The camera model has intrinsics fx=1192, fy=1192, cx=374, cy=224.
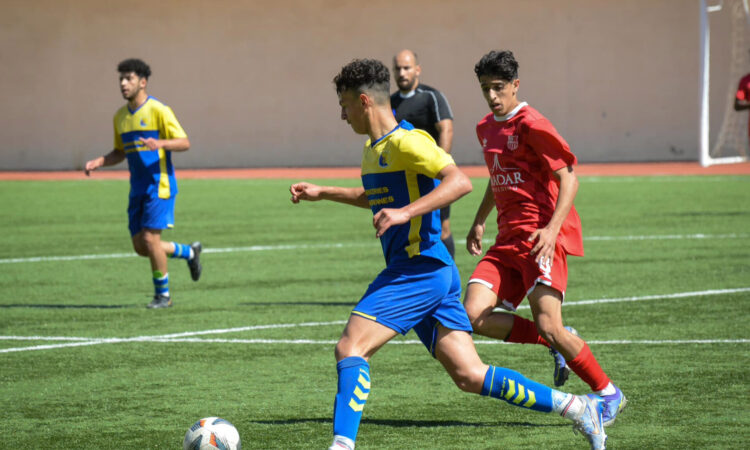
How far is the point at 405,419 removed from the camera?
243 inches

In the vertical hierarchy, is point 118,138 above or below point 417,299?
above

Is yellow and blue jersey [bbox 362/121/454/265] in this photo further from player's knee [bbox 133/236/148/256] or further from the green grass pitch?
player's knee [bbox 133/236/148/256]

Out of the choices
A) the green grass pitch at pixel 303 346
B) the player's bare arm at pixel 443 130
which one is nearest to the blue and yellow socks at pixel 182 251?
the green grass pitch at pixel 303 346

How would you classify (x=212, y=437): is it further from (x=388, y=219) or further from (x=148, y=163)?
Result: (x=148, y=163)

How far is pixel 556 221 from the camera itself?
18.9 feet

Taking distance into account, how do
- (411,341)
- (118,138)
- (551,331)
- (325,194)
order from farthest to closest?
(118,138)
(411,341)
(551,331)
(325,194)

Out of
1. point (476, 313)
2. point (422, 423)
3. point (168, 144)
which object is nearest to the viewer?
point (422, 423)

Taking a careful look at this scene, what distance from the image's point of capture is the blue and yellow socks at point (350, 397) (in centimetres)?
490

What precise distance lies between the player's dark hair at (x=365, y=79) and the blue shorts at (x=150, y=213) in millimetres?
5669

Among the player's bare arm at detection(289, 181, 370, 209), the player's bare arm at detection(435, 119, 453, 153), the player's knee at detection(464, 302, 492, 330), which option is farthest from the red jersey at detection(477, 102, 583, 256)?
the player's bare arm at detection(435, 119, 453, 153)

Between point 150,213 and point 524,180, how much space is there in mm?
5214

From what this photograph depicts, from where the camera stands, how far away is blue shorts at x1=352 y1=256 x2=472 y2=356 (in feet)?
16.9

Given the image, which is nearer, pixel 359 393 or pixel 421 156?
pixel 359 393

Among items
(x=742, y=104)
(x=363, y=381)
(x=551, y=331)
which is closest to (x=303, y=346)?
(x=551, y=331)
